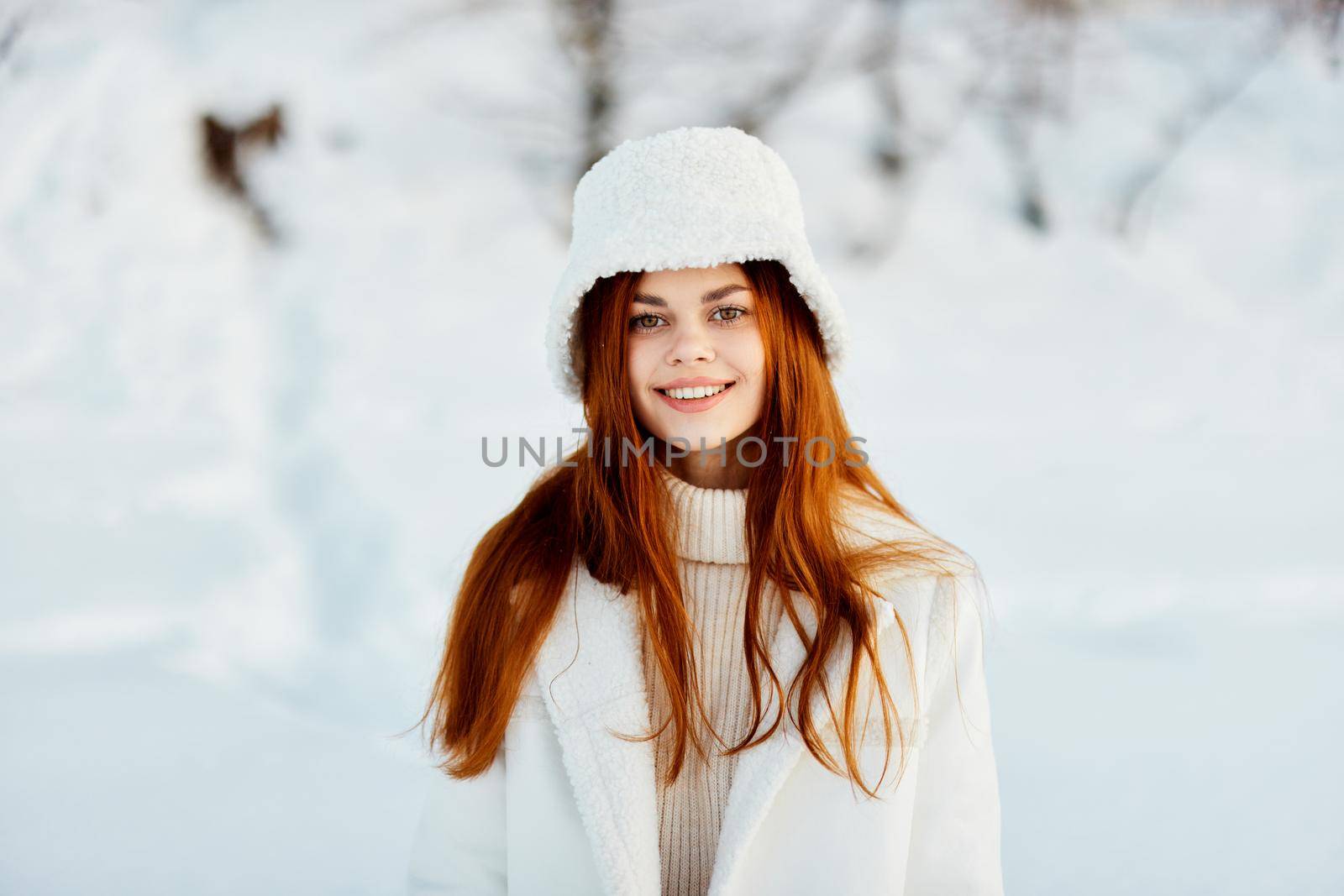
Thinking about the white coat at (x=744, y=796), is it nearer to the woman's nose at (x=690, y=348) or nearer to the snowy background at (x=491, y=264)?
the woman's nose at (x=690, y=348)

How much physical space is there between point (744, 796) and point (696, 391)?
1.65 feet

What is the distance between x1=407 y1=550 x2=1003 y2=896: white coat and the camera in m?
1.15

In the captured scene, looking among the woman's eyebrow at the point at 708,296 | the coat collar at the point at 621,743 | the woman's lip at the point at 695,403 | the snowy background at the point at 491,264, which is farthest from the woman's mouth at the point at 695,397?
the snowy background at the point at 491,264

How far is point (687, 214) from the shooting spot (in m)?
1.17

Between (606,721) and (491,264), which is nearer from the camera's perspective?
(606,721)

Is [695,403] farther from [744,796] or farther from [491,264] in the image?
[491,264]

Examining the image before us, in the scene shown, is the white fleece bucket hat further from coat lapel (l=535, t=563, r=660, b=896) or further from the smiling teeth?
coat lapel (l=535, t=563, r=660, b=896)

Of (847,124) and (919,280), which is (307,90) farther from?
(919,280)

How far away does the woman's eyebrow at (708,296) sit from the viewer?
122cm

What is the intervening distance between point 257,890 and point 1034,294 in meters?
2.65

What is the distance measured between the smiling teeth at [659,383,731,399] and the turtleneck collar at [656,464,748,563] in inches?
5.3

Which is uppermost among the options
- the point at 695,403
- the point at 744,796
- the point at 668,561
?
the point at 695,403

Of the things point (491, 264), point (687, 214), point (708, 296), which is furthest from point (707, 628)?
point (491, 264)

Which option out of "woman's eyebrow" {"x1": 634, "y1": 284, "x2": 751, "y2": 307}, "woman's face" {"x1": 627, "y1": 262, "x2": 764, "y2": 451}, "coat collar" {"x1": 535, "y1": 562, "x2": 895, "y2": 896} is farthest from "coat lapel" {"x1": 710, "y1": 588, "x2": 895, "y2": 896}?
"woman's eyebrow" {"x1": 634, "y1": 284, "x2": 751, "y2": 307}
